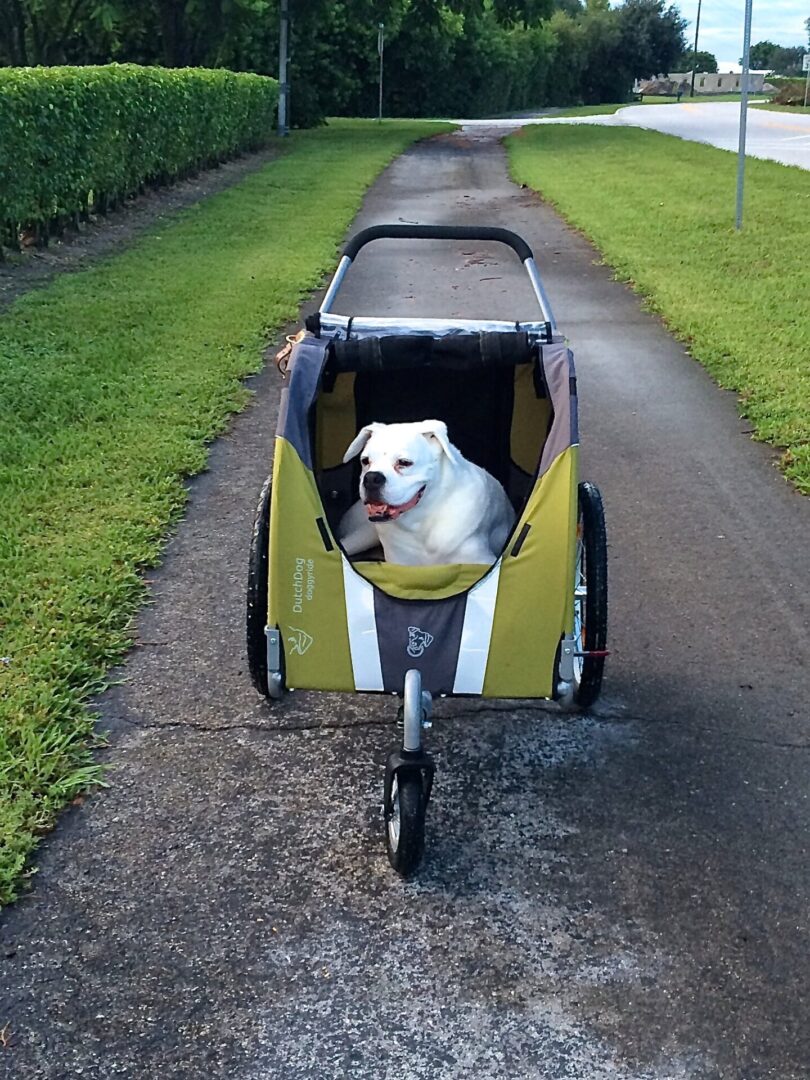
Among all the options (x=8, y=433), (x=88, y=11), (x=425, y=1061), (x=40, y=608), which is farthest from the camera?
(x=88, y=11)

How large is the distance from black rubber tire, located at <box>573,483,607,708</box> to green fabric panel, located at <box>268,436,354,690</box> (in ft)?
2.57

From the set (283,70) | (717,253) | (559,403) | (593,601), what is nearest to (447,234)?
(559,403)

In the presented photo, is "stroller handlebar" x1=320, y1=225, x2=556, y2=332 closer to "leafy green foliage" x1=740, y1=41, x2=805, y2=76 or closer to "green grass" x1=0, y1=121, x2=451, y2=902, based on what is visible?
"green grass" x1=0, y1=121, x2=451, y2=902

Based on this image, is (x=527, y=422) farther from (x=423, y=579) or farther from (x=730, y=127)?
(x=730, y=127)

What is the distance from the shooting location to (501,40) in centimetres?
5294

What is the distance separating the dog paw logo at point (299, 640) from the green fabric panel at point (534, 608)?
476 mm

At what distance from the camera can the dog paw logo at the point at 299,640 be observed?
3.20 metres

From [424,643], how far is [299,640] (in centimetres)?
33

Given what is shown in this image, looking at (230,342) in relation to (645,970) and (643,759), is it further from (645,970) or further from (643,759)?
(645,970)

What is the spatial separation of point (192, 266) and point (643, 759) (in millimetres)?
9016

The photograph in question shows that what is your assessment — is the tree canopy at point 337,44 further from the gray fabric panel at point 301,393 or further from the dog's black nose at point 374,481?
the dog's black nose at point 374,481

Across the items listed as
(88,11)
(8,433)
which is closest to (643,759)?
(8,433)

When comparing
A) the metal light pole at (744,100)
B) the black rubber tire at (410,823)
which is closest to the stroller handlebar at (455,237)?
the black rubber tire at (410,823)

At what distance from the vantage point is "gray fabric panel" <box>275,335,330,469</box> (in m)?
3.34
